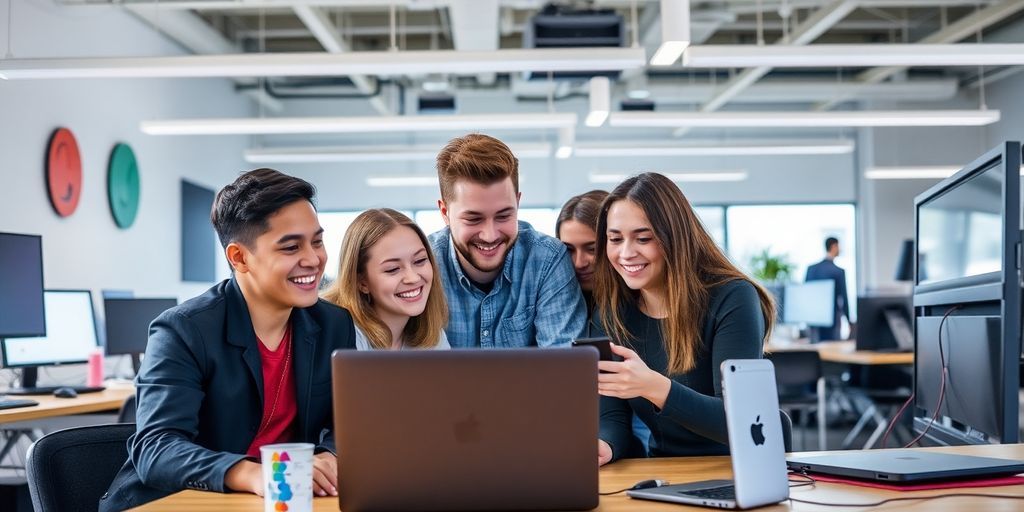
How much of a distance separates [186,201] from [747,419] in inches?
300

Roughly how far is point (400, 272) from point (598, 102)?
15.4 feet

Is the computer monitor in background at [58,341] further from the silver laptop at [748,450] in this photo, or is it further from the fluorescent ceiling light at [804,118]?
the fluorescent ceiling light at [804,118]

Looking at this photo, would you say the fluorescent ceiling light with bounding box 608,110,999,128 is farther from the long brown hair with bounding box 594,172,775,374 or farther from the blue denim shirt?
the long brown hair with bounding box 594,172,775,374

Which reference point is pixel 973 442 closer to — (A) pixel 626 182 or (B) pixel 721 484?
(B) pixel 721 484

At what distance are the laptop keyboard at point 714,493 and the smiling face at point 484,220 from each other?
3.02ft

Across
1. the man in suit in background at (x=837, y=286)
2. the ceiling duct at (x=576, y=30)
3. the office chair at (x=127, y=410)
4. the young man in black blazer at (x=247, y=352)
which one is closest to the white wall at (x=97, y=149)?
the office chair at (x=127, y=410)

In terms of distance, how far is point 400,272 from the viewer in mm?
2242

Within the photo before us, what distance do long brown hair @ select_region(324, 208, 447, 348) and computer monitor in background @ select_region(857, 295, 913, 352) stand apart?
13.7 ft

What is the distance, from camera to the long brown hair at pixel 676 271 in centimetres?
212

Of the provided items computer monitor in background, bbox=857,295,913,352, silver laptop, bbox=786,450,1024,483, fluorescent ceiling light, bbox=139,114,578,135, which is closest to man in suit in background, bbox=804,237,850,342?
computer monitor in background, bbox=857,295,913,352

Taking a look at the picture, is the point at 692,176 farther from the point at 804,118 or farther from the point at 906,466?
the point at 906,466

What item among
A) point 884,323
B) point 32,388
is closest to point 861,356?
point 884,323

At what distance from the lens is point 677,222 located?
216cm

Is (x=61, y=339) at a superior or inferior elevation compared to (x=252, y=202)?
inferior
